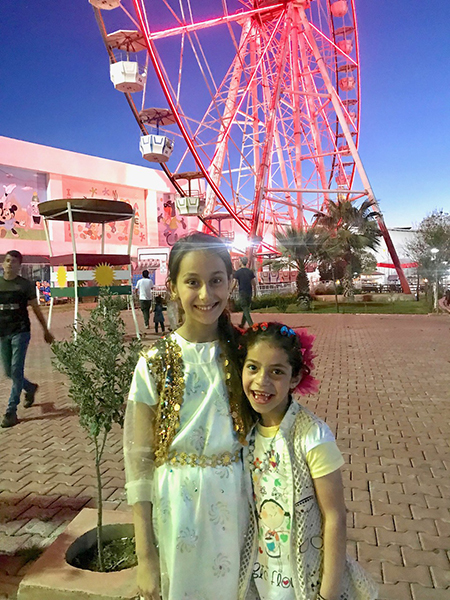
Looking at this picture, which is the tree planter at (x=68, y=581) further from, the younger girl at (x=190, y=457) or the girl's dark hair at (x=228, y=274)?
the girl's dark hair at (x=228, y=274)

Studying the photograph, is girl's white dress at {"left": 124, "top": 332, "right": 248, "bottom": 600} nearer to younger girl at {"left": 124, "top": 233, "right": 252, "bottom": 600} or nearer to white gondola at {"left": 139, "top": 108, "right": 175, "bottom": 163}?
younger girl at {"left": 124, "top": 233, "right": 252, "bottom": 600}

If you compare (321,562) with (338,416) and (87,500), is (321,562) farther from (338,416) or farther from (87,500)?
(338,416)

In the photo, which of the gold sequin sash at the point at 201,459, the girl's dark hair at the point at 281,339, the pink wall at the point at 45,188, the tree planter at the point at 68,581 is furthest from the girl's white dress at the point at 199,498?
the pink wall at the point at 45,188

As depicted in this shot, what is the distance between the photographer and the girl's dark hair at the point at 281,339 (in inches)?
53.5

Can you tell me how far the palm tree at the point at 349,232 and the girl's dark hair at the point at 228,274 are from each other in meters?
19.6

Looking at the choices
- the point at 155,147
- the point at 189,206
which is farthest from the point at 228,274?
the point at 155,147

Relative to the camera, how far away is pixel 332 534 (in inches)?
50.3

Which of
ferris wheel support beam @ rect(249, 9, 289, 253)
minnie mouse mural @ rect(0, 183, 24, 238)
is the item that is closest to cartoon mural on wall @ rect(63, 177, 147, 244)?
minnie mouse mural @ rect(0, 183, 24, 238)

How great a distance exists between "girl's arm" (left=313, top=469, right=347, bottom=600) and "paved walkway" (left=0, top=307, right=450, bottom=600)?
3.43ft

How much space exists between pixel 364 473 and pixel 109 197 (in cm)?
2672

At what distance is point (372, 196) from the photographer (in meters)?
→ 22.5

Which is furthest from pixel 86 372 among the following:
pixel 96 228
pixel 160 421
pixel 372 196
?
pixel 96 228

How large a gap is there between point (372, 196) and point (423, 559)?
21.9 m

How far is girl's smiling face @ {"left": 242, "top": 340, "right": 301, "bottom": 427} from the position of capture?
1.34 m
